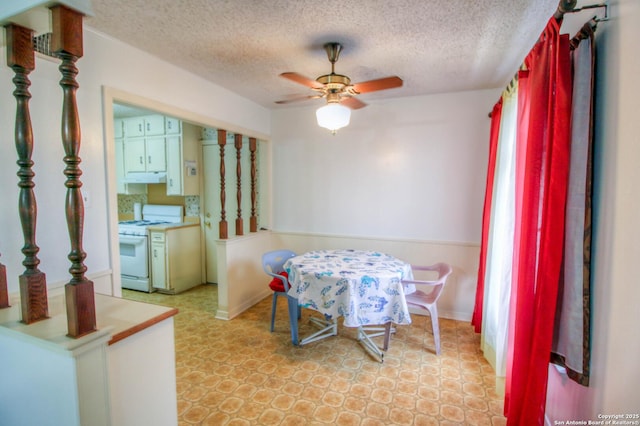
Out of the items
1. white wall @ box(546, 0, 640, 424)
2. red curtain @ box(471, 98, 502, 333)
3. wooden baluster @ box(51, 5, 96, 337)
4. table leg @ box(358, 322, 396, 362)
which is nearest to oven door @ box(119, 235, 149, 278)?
table leg @ box(358, 322, 396, 362)

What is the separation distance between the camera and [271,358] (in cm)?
255

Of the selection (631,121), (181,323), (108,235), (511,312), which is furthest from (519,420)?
(181,323)

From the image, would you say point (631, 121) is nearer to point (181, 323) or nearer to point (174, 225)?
point (181, 323)

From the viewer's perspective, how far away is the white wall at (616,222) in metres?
1.00

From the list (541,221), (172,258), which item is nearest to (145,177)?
(172,258)

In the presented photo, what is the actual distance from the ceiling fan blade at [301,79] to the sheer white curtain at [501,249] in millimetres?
1414

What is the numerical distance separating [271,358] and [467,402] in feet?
4.96

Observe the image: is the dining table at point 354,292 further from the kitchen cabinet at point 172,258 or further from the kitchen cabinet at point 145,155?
the kitchen cabinet at point 145,155

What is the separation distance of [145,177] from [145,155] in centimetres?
34

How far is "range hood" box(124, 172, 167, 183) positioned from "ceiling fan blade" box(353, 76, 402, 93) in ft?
10.6

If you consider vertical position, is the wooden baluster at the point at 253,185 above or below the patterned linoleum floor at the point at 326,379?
above

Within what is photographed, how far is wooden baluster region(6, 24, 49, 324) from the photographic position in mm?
1120

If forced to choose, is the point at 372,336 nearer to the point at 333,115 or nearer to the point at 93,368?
the point at 333,115

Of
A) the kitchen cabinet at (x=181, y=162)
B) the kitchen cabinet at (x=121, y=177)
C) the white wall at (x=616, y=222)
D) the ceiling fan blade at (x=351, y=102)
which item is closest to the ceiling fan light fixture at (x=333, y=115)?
the ceiling fan blade at (x=351, y=102)
